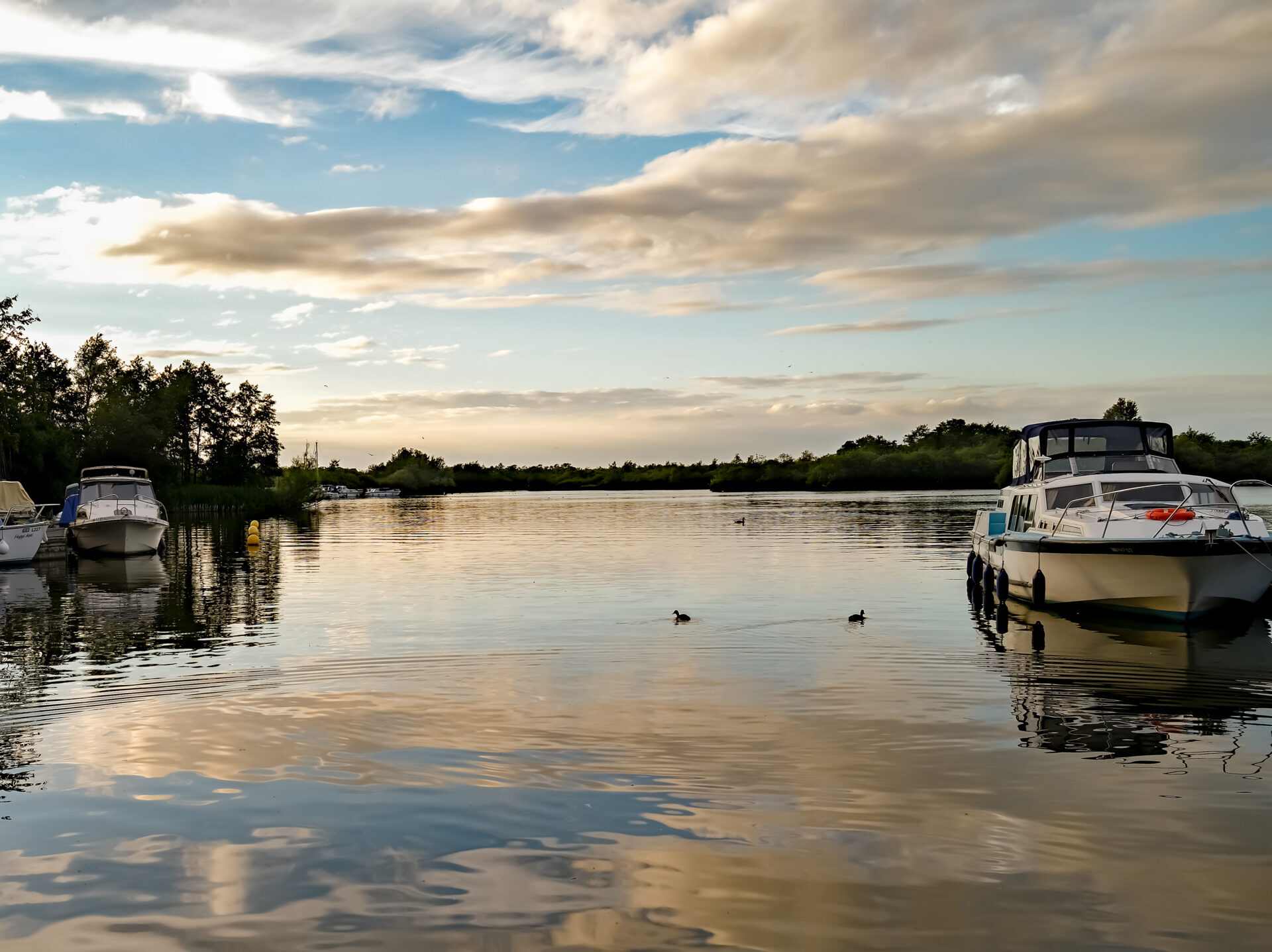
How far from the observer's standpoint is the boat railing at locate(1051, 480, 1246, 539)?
70.5 feet

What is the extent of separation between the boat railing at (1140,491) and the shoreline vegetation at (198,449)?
6541 centimetres

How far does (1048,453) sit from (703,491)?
163454mm

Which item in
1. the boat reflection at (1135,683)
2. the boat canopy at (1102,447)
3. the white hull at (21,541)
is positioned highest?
the boat canopy at (1102,447)

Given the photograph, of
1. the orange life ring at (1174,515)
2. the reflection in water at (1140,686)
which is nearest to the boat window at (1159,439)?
the reflection in water at (1140,686)

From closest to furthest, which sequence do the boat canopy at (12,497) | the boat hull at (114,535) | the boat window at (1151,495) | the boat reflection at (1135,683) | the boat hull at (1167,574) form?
the boat reflection at (1135,683) → the boat hull at (1167,574) → the boat window at (1151,495) → the boat hull at (114,535) → the boat canopy at (12,497)

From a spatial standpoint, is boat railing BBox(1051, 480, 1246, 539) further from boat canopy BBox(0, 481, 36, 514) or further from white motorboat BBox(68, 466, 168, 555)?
boat canopy BBox(0, 481, 36, 514)

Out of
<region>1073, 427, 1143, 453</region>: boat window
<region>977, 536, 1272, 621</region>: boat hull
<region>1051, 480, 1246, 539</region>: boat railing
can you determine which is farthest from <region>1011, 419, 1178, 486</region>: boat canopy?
<region>977, 536, 1272, 621</region>: boat hull

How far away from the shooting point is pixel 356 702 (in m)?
14.7

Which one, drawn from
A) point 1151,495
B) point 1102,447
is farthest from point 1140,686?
point 1102,447

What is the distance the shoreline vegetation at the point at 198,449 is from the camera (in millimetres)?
73312

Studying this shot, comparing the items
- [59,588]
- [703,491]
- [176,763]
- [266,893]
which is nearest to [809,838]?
[266,893]

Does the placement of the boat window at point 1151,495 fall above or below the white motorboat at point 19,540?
above

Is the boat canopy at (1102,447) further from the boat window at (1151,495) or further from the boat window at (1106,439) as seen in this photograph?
the boat window at (1151,495)

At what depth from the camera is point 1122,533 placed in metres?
21.6
